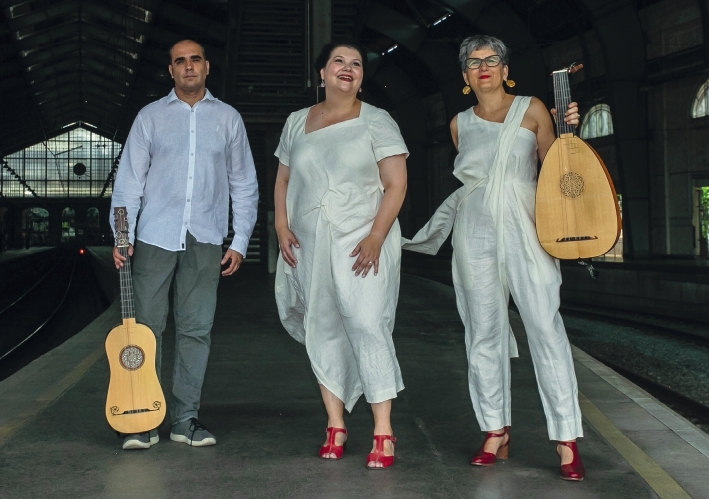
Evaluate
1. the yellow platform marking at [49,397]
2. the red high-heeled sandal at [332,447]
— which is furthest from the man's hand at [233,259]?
the yellow platform marking at [49,397]

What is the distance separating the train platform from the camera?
128 inches

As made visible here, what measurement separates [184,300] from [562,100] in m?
1.87

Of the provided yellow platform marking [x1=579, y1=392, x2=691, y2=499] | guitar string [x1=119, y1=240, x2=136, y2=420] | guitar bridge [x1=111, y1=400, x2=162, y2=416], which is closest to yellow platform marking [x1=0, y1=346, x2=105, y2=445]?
guitar bridge [x1=111, y1=400, x2=162, y2=416]

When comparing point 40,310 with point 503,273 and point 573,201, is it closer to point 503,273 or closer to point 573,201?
point 503,273

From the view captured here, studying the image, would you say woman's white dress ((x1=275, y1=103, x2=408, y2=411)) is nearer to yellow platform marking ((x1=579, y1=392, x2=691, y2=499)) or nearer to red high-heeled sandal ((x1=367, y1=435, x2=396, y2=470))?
red high-heeled sandal ((x1=367, y1=435, x2=396, y2=470))

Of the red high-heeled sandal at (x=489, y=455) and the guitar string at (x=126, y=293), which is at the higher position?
the guitar string at (x=126, y=293)

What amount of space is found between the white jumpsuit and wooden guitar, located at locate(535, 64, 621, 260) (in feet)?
0.33

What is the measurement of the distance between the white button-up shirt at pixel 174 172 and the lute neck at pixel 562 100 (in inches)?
59.2

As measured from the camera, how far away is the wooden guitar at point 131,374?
12.6 feet

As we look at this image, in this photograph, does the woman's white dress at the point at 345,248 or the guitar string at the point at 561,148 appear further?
the woman's white dress at the point at 345,248

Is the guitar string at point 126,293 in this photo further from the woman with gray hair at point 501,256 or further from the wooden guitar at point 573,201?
the wooden guitar at point 573,201

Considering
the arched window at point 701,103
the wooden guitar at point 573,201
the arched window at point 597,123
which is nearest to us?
the wooden guitar at point 573,201

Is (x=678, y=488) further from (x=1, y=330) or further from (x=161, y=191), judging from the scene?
(x=1, y=330)

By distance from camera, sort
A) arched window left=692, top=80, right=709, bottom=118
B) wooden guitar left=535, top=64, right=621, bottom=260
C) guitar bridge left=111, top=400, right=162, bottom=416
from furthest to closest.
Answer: arched window left=692, top=80, right=709, bottom=118 → guitar bridge left=111, top=400, right=162, bottom=416 → wooden guitar left=535, top=64, right=621, bottom=260
